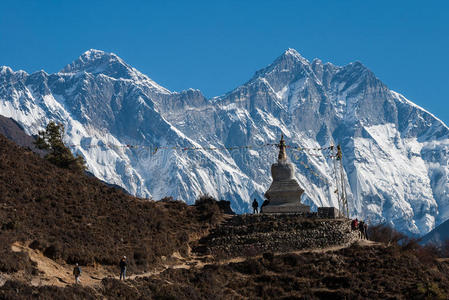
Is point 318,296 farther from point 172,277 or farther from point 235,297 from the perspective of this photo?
point 172,277

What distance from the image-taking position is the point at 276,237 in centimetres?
6162

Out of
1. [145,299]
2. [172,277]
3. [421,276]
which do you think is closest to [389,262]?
[421,276]

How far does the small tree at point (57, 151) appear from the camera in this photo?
255ft

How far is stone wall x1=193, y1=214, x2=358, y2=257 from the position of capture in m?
60.8

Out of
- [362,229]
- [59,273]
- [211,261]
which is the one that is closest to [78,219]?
[211,261]

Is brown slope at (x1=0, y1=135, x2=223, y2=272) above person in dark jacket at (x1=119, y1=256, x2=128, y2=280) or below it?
above

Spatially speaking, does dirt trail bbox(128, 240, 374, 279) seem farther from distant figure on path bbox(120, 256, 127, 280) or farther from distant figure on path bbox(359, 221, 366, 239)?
distant figure on path bbox(120, 256, 127, 280)

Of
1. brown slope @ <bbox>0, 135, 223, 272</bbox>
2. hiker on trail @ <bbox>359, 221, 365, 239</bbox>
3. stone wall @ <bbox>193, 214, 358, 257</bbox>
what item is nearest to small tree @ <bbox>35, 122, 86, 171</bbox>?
brown slope @ <bbox>0, 135, 223, 272</bbox>

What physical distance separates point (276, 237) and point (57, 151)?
28.8 metres

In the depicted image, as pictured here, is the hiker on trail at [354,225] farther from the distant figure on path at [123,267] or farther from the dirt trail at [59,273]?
the distant figure on path at [123,267]

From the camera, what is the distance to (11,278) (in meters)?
41.7

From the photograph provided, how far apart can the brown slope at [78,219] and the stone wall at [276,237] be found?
239 centimetres

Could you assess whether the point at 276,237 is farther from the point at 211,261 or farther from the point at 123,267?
the point at 123,267

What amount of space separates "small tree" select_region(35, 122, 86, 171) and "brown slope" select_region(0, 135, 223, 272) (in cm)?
901
